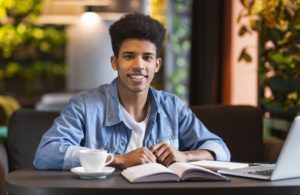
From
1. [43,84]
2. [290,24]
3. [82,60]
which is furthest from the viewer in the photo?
[43,84]

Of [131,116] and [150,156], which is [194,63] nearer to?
[131,116]

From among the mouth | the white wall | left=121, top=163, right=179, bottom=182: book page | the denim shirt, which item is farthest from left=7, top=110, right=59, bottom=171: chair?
the white wall

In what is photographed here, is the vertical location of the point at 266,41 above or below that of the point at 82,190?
above

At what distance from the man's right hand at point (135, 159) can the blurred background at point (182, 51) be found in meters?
1.45

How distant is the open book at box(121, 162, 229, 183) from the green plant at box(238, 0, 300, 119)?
63.7 inches

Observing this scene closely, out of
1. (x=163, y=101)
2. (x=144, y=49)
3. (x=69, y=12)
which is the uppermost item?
(x=69, y=12)

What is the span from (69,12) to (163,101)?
327 cm

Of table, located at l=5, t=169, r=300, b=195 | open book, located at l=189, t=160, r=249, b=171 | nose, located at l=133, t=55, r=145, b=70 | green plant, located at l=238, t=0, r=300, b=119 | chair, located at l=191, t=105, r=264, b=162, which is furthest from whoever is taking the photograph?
green plant, located at l=238, t=0, r=300, b=119

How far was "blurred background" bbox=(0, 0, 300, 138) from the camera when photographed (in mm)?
3609

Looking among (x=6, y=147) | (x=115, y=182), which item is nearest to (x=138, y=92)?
(x=115, y=182)

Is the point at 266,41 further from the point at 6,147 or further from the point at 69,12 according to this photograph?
the point at 69,12

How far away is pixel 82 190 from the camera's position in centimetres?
175

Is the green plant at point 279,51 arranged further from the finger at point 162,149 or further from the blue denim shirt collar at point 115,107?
the finger at point 162,149

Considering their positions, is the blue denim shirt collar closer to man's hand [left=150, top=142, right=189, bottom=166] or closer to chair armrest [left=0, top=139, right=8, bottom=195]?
man's hand [left=150, top=142, right=189, bottom=166]
